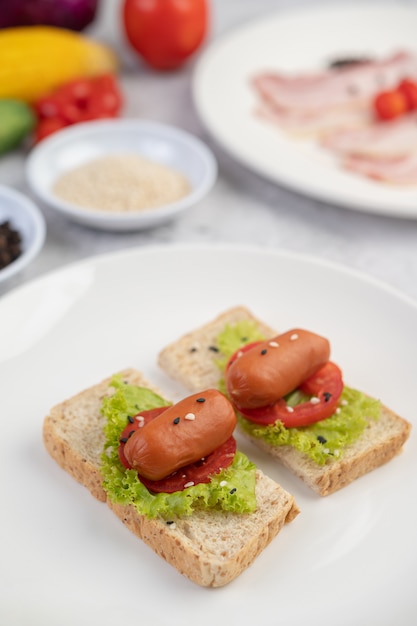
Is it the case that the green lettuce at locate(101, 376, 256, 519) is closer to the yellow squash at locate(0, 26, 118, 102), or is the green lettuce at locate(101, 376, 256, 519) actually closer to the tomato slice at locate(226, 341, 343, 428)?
the tomato slice at locate(226, 341, 343, 428)

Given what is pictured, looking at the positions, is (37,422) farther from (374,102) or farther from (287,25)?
(287,25)

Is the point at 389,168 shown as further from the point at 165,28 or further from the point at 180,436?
the point at 180,436

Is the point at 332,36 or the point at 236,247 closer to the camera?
the point at 236,247

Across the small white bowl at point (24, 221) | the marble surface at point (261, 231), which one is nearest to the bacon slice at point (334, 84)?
the marble surface at point (261, 231)

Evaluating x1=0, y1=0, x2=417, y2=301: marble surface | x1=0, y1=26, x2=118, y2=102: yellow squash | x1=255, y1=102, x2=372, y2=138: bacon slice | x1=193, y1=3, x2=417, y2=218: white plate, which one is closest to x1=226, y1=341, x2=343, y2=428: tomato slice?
x1=0, y1=0, x2=417, y2=301: marble surface

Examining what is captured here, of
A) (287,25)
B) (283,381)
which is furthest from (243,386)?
(287,25)
